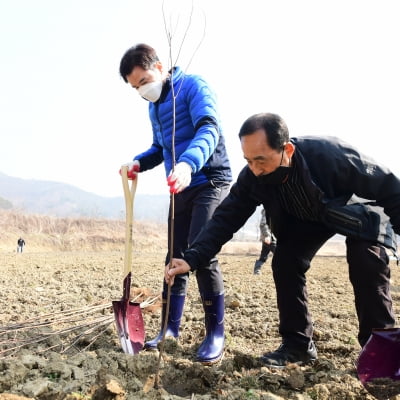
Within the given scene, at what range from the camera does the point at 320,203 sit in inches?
82.3

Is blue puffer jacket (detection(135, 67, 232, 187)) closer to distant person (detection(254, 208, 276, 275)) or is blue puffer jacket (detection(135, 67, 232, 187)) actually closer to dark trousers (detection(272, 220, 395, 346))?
dark trousers (detection(272, 220, 395, 346))

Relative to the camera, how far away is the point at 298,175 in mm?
2125

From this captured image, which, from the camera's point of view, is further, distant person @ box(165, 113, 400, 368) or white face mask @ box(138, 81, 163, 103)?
white face mask @ box(138, 81, 163, 103)

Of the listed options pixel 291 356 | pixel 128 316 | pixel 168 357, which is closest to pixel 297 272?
pixel 291 356

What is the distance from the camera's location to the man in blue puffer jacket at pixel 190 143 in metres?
2.50

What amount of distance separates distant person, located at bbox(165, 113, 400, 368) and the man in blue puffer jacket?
257mm

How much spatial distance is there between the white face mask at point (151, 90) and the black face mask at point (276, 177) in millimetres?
857

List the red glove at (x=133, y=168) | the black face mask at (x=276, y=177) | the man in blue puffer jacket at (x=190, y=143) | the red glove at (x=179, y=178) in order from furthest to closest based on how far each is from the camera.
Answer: the red glove at (x=133, y=168) → the man in blue puffer jacket at (x=190, y=143) → the black face mask at (x=276, y=177) → the red glove at (x=179, y=178)

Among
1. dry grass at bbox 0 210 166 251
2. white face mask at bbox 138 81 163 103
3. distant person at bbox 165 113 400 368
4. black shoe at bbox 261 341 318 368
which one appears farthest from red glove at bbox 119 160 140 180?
dry grass at bbox 0 210 166 251

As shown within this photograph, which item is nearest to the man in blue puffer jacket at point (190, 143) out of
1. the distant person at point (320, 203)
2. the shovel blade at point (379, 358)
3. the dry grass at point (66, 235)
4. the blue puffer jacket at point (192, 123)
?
the blue puffer jacket at point (192, 123)

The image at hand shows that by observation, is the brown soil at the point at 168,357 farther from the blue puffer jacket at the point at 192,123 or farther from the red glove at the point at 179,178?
the blue puffer jacket at the point at 192,123

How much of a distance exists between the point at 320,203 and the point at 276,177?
0.24 meters

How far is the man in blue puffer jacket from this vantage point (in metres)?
2.50

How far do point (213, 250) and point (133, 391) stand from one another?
0.81m
